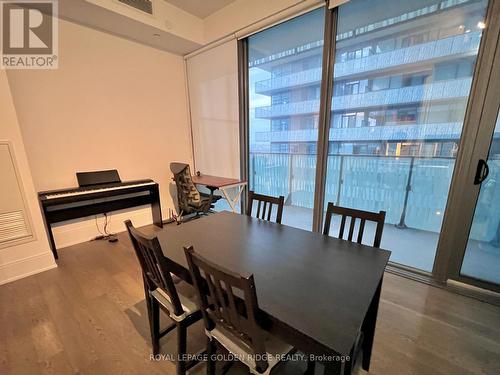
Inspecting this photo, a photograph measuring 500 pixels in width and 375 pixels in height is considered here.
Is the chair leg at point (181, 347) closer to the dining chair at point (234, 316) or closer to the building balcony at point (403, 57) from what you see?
the dining chair at point (234, 316)

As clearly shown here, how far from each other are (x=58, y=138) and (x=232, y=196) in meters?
2.43

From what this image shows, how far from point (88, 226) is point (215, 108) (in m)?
2.55

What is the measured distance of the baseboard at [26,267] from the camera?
85.8 inches

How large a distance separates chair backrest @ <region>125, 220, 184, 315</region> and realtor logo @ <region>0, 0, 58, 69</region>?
2.67 meters

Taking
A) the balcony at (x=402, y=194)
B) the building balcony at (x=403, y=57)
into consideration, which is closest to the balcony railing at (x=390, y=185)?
the balcony at (x=402, y=194)

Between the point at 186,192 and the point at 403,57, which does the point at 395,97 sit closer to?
the point at 403,57

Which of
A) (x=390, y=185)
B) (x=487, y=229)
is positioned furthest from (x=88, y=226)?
(x=487, y=229)

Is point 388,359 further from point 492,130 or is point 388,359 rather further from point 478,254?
point 492,130

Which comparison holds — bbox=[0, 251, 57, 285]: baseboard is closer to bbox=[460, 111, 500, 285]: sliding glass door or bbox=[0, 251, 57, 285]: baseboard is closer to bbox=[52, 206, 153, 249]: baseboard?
bbox=[52, 206, 153, 249]: baseboard

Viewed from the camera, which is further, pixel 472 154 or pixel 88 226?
pixel 88 226

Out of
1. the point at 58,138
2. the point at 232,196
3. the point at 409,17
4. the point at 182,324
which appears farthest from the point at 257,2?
the point at 182,324

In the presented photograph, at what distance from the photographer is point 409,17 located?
1948mm

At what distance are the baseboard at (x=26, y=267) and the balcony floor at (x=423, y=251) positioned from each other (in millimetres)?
3230

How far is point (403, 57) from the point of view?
2.03m
